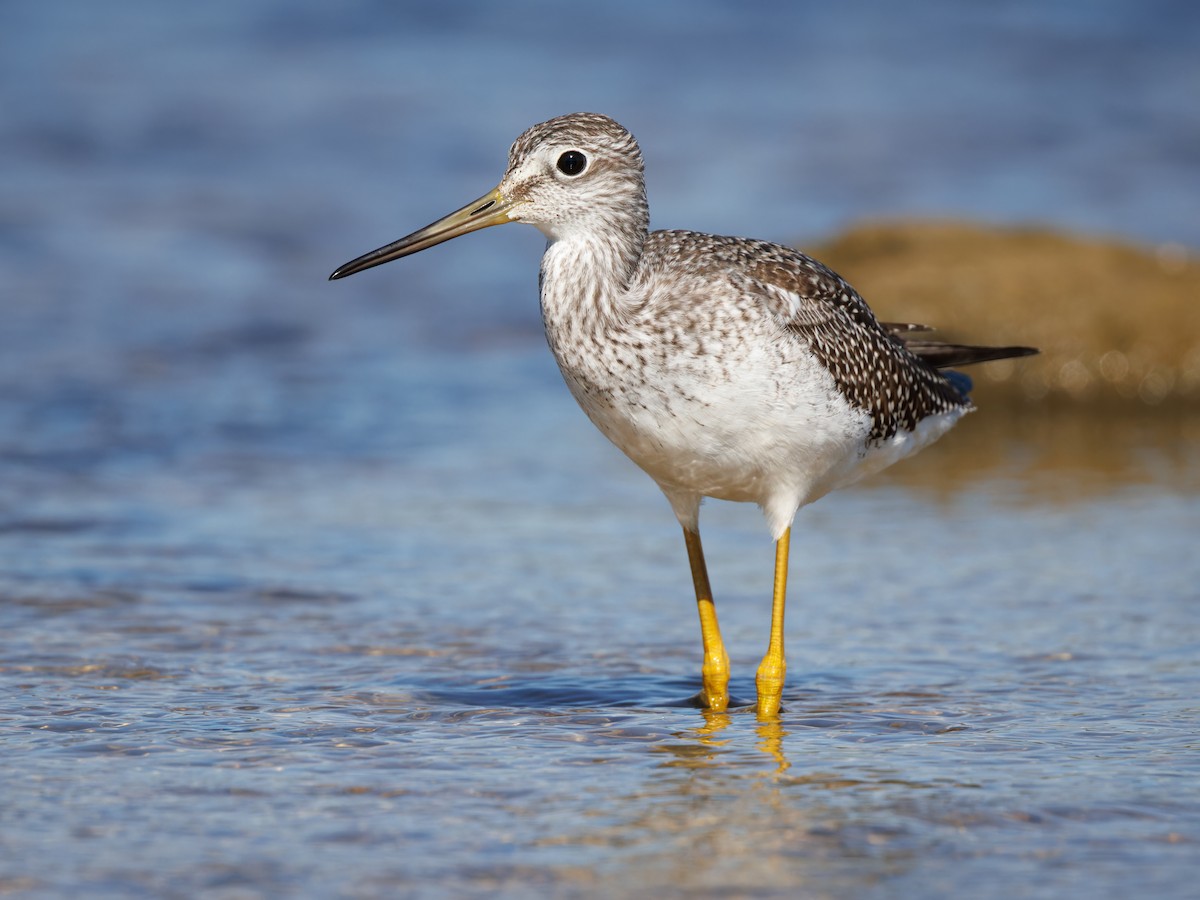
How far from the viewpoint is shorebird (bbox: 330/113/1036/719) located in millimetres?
7129

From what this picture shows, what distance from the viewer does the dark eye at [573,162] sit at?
7.48 m

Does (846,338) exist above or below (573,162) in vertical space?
below

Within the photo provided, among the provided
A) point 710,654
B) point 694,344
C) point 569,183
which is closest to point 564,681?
point 710,654

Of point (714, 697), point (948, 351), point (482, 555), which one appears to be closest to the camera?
point (714, 697)

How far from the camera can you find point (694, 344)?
709cm

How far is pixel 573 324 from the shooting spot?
284 inches

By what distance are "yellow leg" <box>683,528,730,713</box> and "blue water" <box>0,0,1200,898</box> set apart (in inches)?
6.6

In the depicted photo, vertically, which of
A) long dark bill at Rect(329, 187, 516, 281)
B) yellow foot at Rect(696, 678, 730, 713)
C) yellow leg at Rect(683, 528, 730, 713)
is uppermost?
long dark bill at Rect(329, 187, 516, 281)

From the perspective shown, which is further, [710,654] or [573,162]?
[710,654]

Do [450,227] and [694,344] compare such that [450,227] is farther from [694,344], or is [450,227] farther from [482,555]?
[482,555]

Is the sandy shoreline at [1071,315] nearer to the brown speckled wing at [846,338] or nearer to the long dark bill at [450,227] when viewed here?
the brown speckled wing at [846,338]

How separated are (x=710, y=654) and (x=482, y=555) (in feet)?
7.94

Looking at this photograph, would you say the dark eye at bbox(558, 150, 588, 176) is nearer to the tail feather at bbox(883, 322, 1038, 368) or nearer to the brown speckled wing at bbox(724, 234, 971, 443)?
the brown speckled wing at bbox(724, 234, 971, 443)

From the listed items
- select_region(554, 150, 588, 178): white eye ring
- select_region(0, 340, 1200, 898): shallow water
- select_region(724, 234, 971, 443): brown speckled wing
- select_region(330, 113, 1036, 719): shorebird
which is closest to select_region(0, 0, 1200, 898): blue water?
select_region(0, 340, 1200, 898): shallow water
